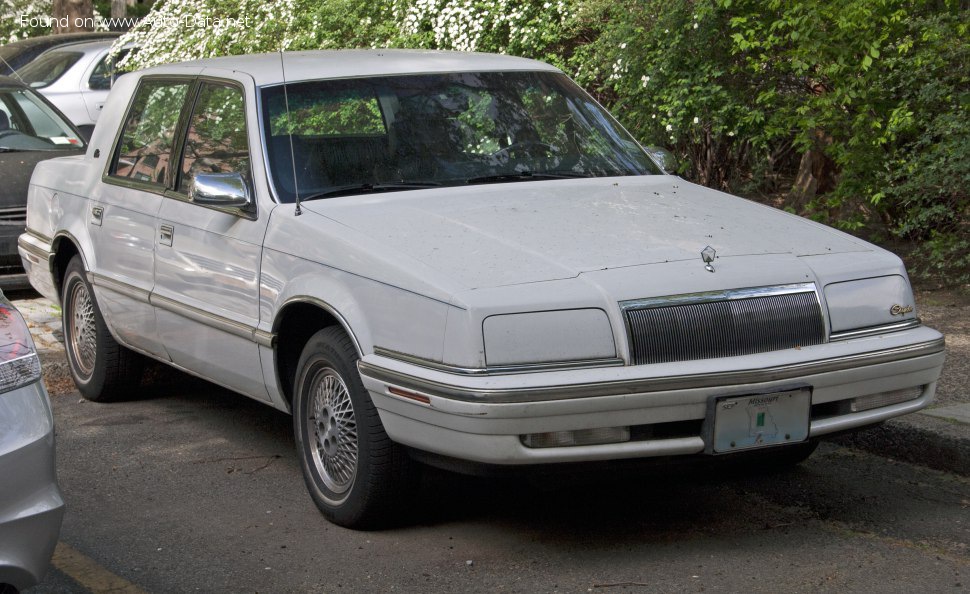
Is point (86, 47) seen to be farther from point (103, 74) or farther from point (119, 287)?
point (119, 287)

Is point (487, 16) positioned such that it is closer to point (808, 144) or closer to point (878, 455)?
point (808, 144)

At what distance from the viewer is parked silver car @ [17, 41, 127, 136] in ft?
51.7

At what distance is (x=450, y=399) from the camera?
4.03 meters

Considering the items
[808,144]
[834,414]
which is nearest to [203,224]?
[834,414]

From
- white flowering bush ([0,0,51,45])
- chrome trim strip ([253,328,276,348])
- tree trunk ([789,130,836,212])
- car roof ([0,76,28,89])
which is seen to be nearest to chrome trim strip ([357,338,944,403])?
chrome trim strip ([253,328,276,348])

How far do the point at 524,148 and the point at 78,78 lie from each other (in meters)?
11.8

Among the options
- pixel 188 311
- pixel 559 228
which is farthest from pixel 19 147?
pixel 559 228

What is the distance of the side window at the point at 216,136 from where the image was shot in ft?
18.1

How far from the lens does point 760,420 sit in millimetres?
4203

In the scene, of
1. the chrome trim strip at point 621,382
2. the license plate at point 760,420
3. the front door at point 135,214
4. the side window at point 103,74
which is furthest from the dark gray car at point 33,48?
the license plate at point 760,420

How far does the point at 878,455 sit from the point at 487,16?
6.72 metres

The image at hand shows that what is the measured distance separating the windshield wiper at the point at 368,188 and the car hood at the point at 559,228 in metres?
0.08

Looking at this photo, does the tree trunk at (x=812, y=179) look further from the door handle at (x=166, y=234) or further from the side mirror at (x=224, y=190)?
the side mirror at (x=224, y=190)

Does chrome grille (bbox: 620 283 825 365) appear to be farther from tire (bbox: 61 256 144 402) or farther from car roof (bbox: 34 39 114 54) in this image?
car roof (bbox: 34 39 114 54)
